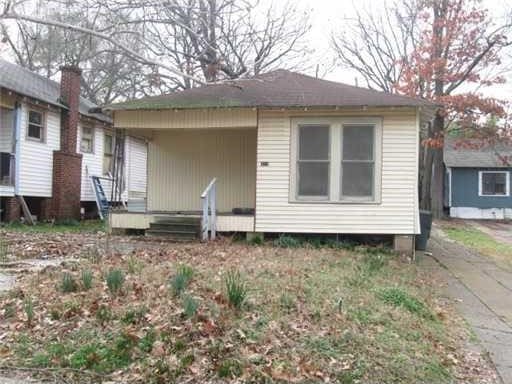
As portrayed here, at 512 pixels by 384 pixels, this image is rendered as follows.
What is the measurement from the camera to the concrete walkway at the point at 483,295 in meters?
5.10

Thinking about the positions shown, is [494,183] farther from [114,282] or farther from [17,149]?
[114,282]

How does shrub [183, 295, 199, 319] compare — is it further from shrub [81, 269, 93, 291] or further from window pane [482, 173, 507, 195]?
window pane [482, 173, 507, 195]

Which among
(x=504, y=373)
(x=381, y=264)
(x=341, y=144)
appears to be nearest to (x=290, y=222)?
(x=341, y=144)

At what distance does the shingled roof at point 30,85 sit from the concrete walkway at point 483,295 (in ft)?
36.0

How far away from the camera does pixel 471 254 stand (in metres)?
12.8

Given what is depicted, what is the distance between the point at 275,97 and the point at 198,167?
10.7 feet

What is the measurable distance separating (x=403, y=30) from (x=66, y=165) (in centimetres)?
1868

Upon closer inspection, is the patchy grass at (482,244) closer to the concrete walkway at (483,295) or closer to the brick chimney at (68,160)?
the concrete walkway at (483,295)

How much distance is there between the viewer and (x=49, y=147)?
17.1m

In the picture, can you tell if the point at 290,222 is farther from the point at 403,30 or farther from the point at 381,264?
the point at 403,30

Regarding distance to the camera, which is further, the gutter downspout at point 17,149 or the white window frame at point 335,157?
the gutter downspout at point 17,149

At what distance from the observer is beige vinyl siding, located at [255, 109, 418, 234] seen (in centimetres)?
1095

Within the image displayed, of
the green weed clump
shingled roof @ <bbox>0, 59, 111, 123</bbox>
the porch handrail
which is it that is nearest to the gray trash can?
the porch handrail

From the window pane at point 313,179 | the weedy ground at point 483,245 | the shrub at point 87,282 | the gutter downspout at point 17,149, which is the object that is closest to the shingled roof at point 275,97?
the window pane at point 313,179
